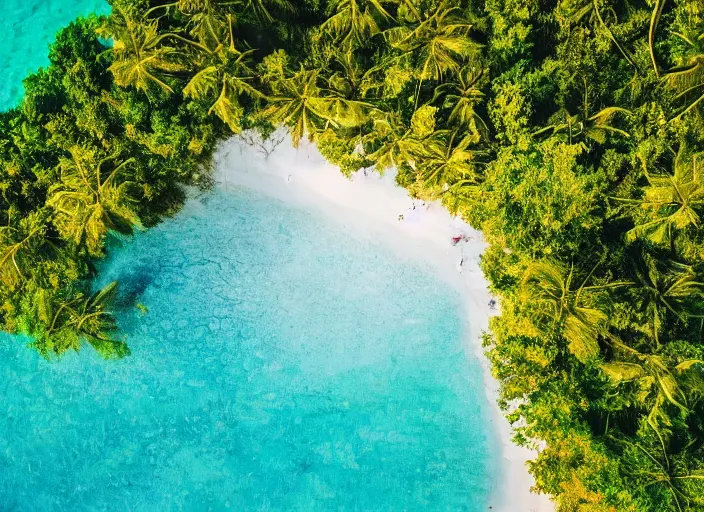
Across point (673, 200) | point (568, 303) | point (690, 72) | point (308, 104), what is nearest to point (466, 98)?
point (308, 104)

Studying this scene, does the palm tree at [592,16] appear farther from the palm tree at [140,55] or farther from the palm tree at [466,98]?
the palm tree at [140,55]

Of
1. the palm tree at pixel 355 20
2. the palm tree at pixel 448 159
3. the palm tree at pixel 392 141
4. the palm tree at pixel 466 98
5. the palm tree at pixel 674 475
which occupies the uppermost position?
the palm tree at pixel 355 20

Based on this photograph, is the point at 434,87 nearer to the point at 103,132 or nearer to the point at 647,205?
the point at 647,205

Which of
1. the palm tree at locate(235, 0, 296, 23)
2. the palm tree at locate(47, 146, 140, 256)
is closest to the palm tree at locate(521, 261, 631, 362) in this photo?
the palm tree at locate(235, 0, 296, 23)

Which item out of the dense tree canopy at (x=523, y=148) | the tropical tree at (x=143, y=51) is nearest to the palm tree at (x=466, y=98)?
the dense tree canopy at (x=523, y=148)

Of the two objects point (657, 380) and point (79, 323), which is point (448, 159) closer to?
point (657, 380)
